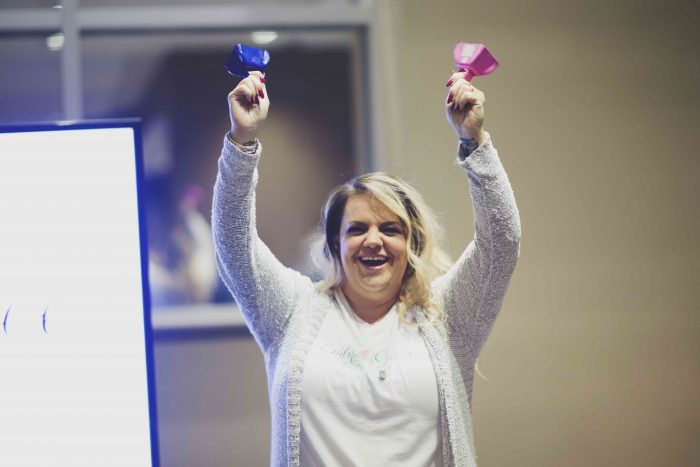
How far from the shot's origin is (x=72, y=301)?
62.0 inches

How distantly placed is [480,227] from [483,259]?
73 millimetres

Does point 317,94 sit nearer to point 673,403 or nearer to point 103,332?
point 103,332

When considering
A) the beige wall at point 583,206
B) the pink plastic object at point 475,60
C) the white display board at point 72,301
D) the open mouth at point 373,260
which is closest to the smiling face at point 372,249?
the open mouth at point 373,260

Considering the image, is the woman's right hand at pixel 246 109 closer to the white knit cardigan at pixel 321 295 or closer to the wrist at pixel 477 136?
the white knit cardigan at pixel 321 295

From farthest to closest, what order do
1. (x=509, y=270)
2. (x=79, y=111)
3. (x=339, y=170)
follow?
1. (x=339, y=170)
2. (x=79, y=111)
3. (x=509, y=270)

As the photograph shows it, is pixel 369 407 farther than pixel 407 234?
No

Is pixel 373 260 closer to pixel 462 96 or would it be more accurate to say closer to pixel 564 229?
pixel 462 96

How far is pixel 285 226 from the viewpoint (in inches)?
96.6

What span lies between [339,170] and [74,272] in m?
1.14

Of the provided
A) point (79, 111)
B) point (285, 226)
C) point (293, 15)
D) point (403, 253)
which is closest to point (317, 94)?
point (293, 15)

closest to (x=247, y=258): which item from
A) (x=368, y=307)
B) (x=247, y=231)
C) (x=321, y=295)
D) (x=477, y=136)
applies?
(x=247, y=231)

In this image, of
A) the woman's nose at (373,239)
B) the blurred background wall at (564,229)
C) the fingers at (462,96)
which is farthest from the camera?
the blurred background wall at (564,229)

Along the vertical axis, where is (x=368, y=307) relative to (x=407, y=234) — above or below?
below

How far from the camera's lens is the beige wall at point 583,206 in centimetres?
236
